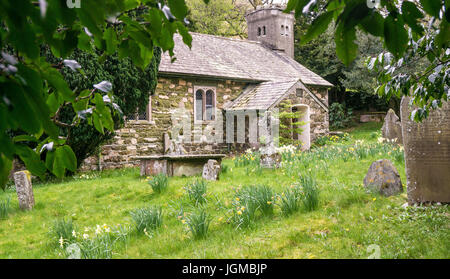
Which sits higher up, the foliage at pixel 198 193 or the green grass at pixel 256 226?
the foliage at pixel 198 193

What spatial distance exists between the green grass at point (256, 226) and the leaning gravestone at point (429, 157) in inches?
9.7

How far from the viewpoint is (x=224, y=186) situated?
720 centimetres

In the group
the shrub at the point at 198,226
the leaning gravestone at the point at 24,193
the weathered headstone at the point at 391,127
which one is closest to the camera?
the shrub at the point at 198,226

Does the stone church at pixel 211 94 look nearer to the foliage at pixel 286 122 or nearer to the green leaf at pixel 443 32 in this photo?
the foliage at pixel 286 122

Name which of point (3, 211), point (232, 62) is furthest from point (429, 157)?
point (232, 62)

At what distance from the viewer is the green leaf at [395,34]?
118cm

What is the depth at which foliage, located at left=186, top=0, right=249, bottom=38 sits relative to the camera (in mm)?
25625

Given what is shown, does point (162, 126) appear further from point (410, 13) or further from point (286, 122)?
point (410, 13)

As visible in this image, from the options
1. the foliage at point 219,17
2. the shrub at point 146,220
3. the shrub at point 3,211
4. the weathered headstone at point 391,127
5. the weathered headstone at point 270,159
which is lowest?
the shrub at point 3,211

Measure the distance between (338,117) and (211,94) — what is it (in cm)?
1130

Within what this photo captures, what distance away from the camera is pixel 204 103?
1437cm

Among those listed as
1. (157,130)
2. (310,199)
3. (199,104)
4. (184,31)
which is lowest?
(310,199)

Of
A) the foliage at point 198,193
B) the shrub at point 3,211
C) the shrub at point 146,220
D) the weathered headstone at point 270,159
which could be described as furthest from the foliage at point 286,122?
the shrub at point 3,211
